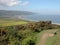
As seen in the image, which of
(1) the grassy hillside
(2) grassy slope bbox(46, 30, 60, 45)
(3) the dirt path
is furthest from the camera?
(3) the dirt path

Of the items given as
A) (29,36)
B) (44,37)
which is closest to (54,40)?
(44,37)

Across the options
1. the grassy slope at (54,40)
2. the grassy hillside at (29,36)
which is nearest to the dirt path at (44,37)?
the grassy hillside at (29,36)

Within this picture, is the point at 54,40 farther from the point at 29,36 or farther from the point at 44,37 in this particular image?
the point at 29,36

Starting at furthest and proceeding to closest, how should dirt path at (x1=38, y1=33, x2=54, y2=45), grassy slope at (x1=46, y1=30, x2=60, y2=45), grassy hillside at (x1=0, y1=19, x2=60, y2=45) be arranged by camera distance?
dirt path at (x1=38, y1=33, x2=54, y2=45) → grassy hillside at (x1=0, y1=19, x2=60, y2=45) → grassy slope at (x1=46, y1=30, x2=60, y2=45)

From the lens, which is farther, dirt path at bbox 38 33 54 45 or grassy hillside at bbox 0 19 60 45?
dirt path at bbox 38 33 54 45

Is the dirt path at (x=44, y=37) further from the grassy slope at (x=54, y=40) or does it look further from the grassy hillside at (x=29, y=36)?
the grassy slope at (x=54, y=40)

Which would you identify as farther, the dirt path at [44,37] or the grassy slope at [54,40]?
the dirt path at [44,37]

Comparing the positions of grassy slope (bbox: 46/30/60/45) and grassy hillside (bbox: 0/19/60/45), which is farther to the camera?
grassy hillside (bbox: 0/19/60/45)

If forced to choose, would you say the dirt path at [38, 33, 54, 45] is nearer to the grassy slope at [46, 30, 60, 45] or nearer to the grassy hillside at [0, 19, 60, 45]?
the grassy hillside at [0, 19, 60, 45]

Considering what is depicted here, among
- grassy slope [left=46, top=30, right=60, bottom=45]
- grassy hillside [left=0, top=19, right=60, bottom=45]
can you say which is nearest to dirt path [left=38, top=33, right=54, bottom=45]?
grassy hillside [left=0, top=19, right=60, bottom=45]

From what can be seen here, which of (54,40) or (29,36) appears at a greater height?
(54,40)

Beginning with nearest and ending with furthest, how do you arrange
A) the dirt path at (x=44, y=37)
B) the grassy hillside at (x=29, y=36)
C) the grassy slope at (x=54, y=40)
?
the grassy slope at (x=54, y=40) → the grassy hillside at (x=29, y=36) → the dirt path at (x=44, y=37)

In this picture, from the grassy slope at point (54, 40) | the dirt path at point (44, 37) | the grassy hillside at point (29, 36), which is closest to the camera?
the grassy slope at point (54, 40)
